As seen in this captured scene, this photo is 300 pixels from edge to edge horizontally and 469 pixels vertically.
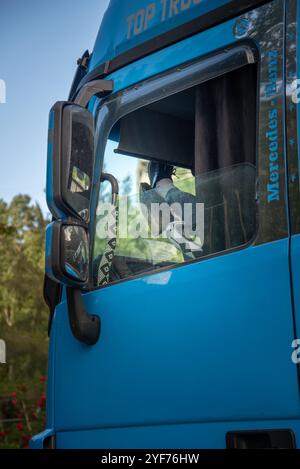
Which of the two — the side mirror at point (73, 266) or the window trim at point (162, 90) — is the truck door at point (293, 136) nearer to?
the window trim at point (162, 90)

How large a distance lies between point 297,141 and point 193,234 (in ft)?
1.94

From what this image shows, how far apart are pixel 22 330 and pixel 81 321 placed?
10556mm

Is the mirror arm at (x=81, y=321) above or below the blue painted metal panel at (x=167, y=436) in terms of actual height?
above

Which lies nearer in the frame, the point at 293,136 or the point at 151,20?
the point at 293,136

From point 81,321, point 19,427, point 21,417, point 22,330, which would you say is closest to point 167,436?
point 81,321

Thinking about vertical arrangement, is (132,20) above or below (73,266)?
above

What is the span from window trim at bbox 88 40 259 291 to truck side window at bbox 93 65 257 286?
0.03 metres

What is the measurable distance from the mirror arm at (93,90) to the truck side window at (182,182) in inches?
6.4

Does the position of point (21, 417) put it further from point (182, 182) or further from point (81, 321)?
point (182, 182)

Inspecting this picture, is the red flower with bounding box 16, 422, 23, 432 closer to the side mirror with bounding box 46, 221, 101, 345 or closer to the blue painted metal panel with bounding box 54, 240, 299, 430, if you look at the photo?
the blue painted metal panel with bounding box 54, 240, 299, 430

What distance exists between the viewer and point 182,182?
2.88 meters

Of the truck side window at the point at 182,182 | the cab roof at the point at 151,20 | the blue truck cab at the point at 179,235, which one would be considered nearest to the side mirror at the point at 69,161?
the blue truck cab at the point at 179,235

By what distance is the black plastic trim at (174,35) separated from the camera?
2.64 m

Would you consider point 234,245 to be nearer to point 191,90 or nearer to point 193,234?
point 193,234
